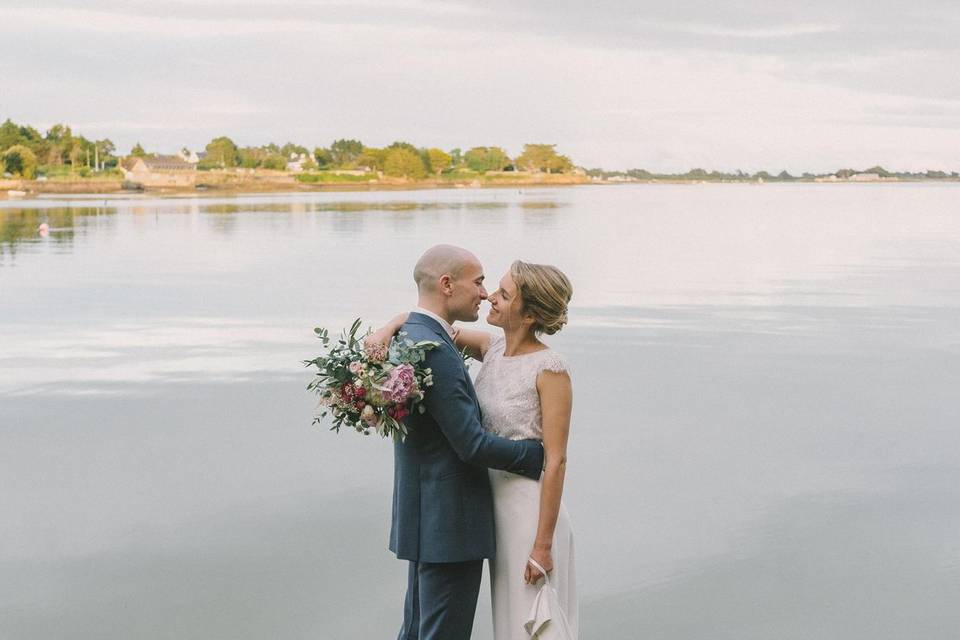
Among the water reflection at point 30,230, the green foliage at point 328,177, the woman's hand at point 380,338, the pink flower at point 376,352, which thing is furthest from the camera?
the green foliage at point 328,177

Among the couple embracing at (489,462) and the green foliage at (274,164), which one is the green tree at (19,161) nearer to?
the green foliage at (274,164)

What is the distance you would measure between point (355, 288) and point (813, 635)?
1760cm

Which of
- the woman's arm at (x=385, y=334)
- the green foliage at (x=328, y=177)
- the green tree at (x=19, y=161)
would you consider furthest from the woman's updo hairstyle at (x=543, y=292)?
the green foliage at (x=328, y=177)

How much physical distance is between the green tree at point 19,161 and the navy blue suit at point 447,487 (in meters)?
151

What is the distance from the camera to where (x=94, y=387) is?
1250 centimetres

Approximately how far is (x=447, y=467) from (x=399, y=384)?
49cm

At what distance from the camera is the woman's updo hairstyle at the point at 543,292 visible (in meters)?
4.21

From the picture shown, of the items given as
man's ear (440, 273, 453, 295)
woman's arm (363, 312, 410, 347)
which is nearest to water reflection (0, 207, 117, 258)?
woman's arm (363, 312, 410, 347)

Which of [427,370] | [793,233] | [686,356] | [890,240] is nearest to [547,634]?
[427,370]

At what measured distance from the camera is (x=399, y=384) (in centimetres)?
395

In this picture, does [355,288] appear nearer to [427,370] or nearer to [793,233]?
[427,370]

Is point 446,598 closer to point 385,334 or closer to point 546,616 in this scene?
point 546,616

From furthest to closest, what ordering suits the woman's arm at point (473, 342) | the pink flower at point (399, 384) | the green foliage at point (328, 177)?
1. the green foliage at point (328, 177)
2. the woman's arm at point (473, 342)
3. the pink flower at point (399, 384)

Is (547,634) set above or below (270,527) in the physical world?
above
